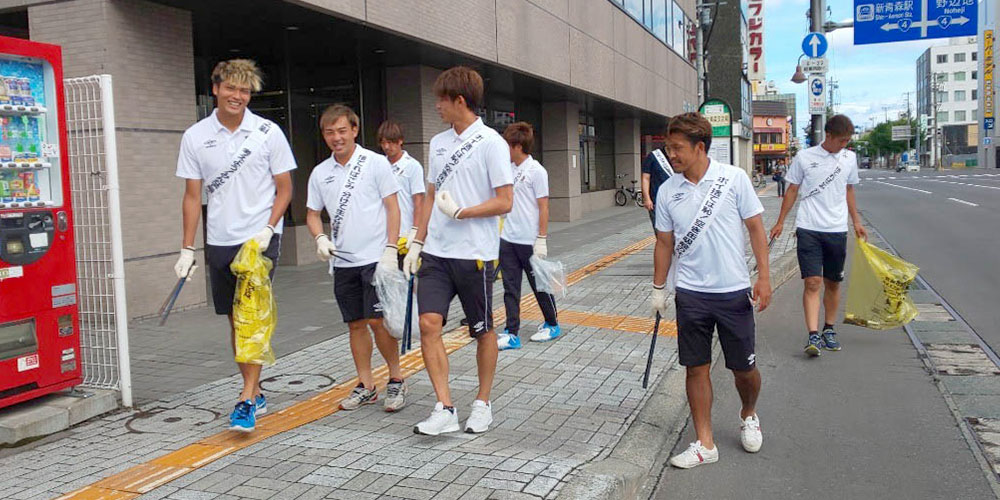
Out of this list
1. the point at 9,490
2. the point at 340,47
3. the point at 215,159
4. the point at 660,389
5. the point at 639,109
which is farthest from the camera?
the point at 639,109

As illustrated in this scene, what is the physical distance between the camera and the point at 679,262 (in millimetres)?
4383

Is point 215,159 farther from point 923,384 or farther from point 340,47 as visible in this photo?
point 340,47

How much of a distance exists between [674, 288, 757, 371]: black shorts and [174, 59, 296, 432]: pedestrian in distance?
92.2 inches

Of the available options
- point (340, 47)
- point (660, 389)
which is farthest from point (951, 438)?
point (340, 47)

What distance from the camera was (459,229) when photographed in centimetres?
443

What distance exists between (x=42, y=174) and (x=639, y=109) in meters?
22.5

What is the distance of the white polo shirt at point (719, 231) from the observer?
13.8 ft

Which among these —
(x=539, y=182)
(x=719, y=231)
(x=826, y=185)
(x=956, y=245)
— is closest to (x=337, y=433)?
(x=719, y=231)

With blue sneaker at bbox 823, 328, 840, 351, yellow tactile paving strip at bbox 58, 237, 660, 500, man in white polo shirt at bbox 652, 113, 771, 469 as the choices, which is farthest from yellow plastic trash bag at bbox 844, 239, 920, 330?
man in white polo shirt at bbox 652, 113, 771, 469

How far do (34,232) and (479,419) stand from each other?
285 centimetres

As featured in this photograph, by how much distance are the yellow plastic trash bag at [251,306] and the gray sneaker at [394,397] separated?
2.64 feet

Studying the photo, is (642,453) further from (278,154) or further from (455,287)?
(278,154)

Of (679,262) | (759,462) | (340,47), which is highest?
(340,47)

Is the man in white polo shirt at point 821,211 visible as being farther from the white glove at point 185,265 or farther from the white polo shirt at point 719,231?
the white glove at point 185,265
